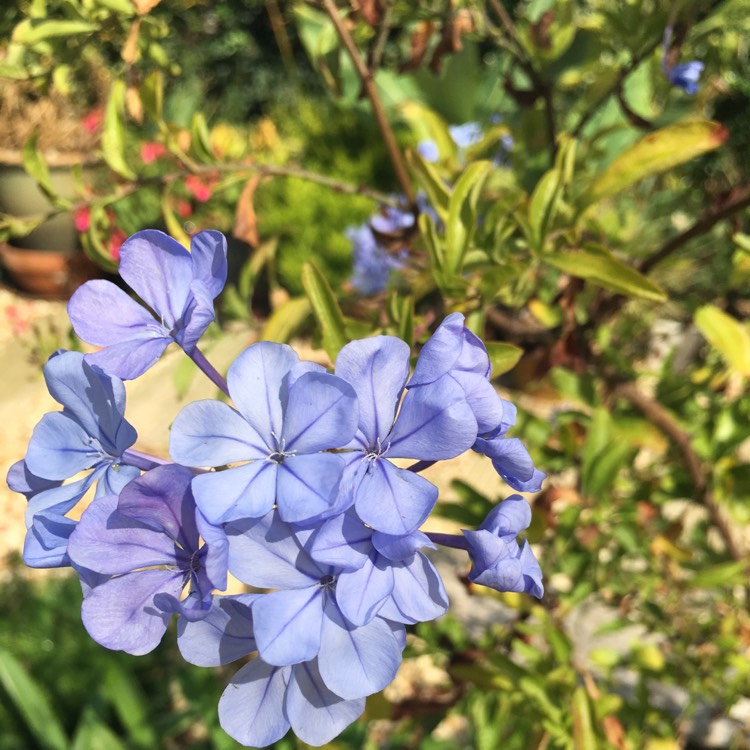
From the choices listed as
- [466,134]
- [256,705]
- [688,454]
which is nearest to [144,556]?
[256,705]

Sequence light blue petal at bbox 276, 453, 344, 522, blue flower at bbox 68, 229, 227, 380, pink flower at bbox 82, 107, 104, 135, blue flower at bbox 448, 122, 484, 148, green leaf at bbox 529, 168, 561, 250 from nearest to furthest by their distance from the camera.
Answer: light blue petal at bbox 276, 453, 344, 522, blue flower at bbox 68, 229, 227, 380, green leaf at bbox 529, 168, 561, 250, blue flower at bbox 448, 122, 484, 148, pink flower at bbox 82, 107, 104, 135

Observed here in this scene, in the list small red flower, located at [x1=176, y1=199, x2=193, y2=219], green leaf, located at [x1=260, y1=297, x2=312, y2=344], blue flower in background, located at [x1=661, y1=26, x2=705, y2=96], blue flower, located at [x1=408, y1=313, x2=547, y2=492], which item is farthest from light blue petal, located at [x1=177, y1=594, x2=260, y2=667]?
small red flower, located at [x1=176, y1=199, x2=193, y2=219]

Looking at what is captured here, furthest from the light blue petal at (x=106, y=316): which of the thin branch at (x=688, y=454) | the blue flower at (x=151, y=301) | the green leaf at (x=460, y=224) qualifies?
the thin branch at (x=688, y=454)

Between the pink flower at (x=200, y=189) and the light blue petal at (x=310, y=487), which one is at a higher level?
the light blue petal at (x=310, y=487)

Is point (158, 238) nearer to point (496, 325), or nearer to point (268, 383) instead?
point (268, 383)

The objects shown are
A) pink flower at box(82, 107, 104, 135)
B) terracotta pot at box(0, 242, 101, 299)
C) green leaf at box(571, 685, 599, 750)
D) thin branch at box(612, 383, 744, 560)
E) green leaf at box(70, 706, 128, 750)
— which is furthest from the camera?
terracotta pot at box(0, 242, 101, 299)

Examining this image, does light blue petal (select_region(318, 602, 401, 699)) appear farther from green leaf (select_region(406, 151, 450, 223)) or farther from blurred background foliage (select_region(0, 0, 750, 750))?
green leaf (select_region(406, 151, 450, 223))

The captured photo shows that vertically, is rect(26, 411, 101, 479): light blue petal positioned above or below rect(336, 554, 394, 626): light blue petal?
above

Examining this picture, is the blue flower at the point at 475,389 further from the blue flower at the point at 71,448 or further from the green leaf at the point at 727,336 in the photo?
the green leaf at the point at 727,336
